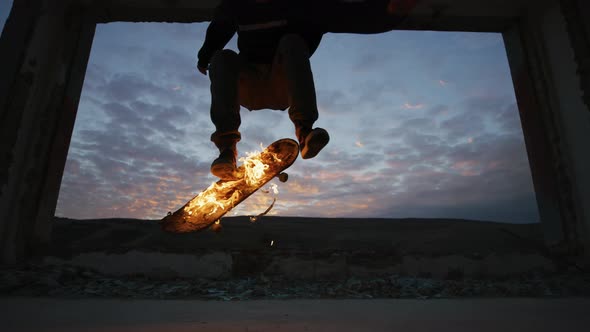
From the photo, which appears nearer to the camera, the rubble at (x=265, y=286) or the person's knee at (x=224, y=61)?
the person's knee at (x=224, y=61)

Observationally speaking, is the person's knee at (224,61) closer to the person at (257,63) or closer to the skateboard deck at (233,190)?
the person at (257,63)

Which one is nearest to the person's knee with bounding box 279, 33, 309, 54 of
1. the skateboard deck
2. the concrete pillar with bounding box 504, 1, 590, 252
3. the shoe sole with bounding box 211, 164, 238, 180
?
A: the skateboard deck

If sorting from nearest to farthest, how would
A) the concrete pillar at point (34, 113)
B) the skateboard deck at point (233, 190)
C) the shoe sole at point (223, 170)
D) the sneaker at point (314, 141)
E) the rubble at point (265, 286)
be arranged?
the sneaker at point (314, 141), the shoe sole at point (223, 170), the skateboard deck at point (233, 190), the rubble at point (265, 286), the concrete pillar at point (34, 113)

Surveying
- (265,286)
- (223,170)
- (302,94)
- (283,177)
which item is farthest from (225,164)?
(265,286)

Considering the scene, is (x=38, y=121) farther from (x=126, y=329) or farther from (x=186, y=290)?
(x=126, y=329)

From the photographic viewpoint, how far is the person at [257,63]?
1.76m

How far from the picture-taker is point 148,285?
109 inches

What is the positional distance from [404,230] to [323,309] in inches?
173

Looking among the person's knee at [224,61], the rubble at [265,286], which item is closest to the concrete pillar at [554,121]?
the rubble at [265,286]

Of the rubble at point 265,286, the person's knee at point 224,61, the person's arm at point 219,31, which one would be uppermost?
the person's arm at point 219,31

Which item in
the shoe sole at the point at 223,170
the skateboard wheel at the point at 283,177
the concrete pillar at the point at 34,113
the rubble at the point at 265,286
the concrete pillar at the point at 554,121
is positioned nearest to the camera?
the shoe sole at the point at 223,170

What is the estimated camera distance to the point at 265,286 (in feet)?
9.13

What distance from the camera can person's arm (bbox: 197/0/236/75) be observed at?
188 cm

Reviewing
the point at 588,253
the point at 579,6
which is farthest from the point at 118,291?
the point at 579,6
